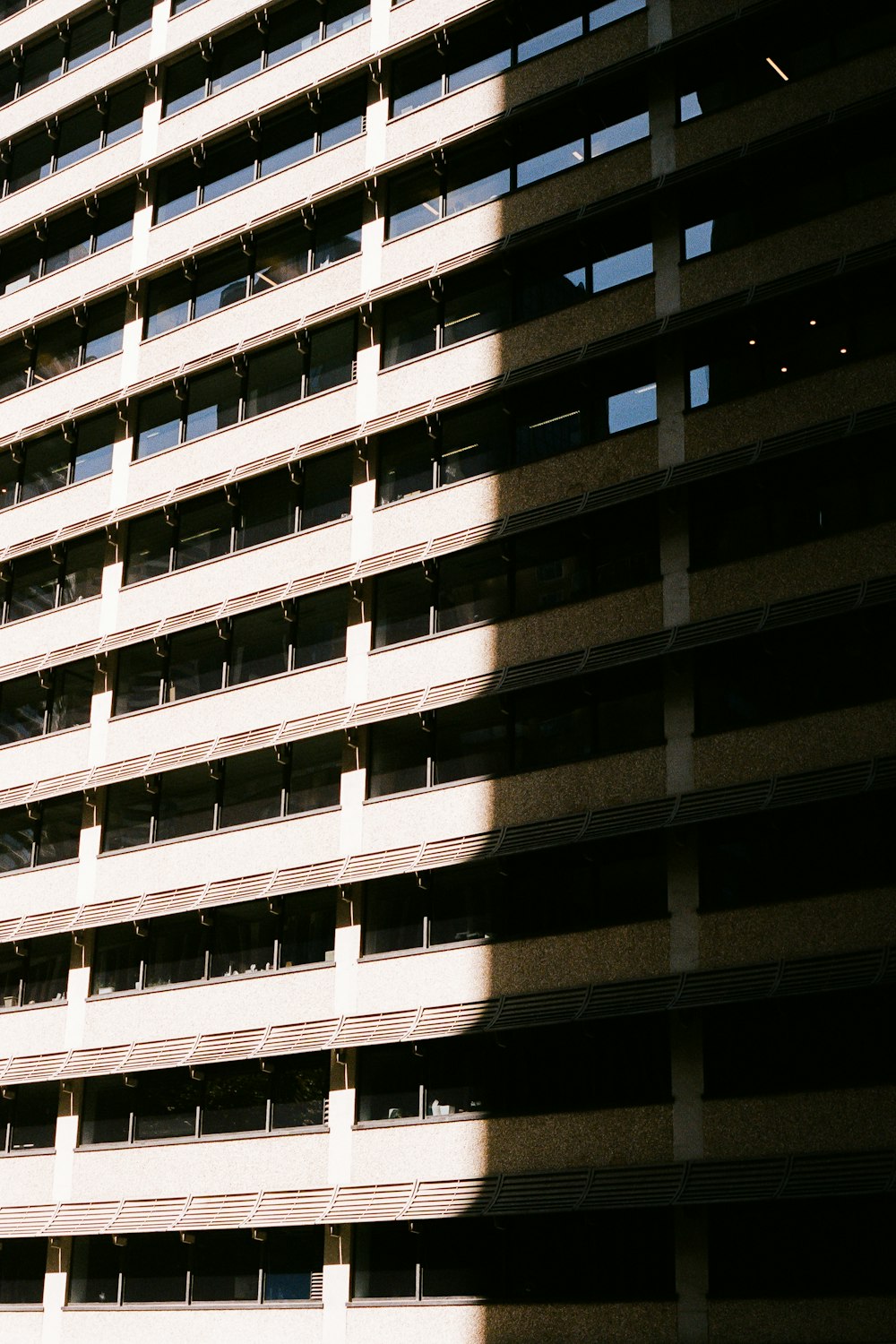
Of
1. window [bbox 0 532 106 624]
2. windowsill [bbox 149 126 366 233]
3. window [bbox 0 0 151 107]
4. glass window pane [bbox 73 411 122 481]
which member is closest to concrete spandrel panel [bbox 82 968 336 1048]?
window [bbox 0 532 106 624]

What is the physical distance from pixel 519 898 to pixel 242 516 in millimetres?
10551

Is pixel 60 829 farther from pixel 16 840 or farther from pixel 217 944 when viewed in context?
pixel 217 944

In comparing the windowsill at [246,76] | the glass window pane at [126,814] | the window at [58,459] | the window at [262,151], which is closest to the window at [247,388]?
the window at [58,459]

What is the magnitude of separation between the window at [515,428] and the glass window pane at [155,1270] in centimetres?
1402

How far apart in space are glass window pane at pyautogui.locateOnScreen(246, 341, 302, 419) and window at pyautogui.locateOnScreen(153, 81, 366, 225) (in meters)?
4.40

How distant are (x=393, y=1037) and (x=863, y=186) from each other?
630 inches

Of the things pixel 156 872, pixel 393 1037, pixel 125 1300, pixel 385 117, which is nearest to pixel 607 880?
pixel 393 1037

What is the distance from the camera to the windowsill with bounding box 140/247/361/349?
34781mm

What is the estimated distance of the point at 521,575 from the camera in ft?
99.5

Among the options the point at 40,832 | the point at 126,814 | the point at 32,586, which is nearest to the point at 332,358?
the point at 32,586

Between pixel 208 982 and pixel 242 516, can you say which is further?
pixel 242 516

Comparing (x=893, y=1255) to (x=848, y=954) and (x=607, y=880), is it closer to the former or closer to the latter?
(x=848, y=954)

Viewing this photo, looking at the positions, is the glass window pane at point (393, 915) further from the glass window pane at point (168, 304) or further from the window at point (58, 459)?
the glass window pane at point (168, 304)

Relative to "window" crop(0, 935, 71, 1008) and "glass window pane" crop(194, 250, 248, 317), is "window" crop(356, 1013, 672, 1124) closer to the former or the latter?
"window" crop(0, 935, 71, 1008)
